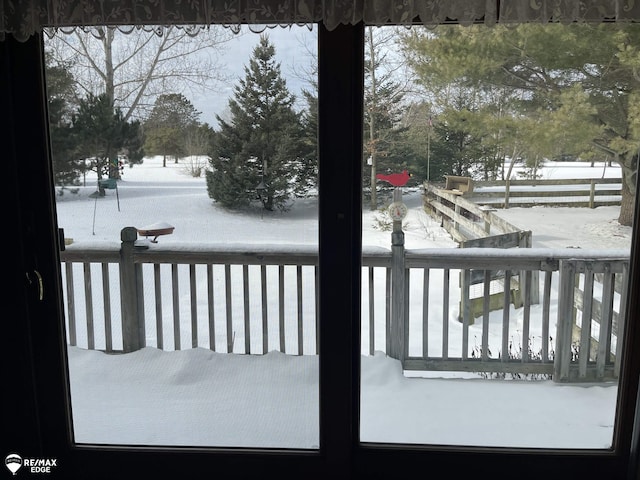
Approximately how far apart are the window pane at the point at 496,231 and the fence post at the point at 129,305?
912mm

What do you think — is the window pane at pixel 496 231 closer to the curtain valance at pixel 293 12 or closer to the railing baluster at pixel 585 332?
the railing baluster at pixel 585 332

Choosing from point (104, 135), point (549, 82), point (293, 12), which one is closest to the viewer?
point (293, 12)

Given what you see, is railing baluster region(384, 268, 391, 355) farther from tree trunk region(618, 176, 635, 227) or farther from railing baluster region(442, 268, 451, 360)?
tree trunk region(618, 176, 635, 227)

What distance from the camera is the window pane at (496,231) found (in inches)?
71.7

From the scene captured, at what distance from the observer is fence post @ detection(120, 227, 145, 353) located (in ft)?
6.80

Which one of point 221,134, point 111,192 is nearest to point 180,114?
point 221,134

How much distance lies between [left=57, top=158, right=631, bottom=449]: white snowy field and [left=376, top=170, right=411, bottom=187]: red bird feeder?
0.05 meters

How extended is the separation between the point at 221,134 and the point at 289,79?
0.32 metres

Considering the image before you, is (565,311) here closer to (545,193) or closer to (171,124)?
(545,193)

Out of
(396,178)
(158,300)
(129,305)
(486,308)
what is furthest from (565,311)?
(129,305)

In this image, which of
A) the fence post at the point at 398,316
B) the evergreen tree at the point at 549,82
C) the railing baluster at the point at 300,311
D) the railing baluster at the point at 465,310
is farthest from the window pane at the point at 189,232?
the railing baluster at the point at 465,310

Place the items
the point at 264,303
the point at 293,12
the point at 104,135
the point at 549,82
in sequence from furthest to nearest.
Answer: the point at 264,303, the point at 104,135, the point at 549,82, the point at 293,12

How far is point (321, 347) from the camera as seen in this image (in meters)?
1.94

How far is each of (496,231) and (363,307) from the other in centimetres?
58
